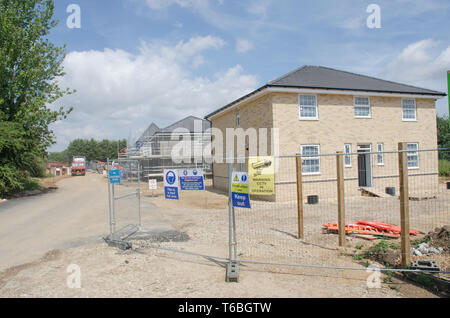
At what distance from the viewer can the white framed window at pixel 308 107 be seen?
Result: 16859 mm

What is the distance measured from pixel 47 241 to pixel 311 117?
1367cm

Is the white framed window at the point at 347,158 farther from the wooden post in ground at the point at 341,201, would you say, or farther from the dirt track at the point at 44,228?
the dirt track at the point at 44,228

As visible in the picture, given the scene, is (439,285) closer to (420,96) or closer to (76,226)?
(76,226)

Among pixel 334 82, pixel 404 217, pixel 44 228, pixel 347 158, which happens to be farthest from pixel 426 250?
pixel 334 82

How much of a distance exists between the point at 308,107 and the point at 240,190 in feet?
41.1

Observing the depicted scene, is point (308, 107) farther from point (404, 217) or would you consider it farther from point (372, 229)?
point (404, 217)

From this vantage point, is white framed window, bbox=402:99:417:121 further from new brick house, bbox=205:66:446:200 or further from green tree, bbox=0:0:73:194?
green tree, bbox=0:0:73:194

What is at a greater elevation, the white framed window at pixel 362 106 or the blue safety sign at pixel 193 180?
the white framed window at pixel 362 106

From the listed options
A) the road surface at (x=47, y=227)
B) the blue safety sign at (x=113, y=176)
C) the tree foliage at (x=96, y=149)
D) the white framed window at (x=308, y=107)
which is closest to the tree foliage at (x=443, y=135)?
the white framed window at (x=308, y=107)

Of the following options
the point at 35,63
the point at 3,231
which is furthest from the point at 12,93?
the point at 3,231

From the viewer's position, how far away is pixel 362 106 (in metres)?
18.1

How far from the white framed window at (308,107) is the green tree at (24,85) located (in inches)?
654

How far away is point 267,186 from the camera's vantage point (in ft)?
20.3

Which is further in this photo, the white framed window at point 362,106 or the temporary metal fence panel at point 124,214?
the white framed window at point 362,106
